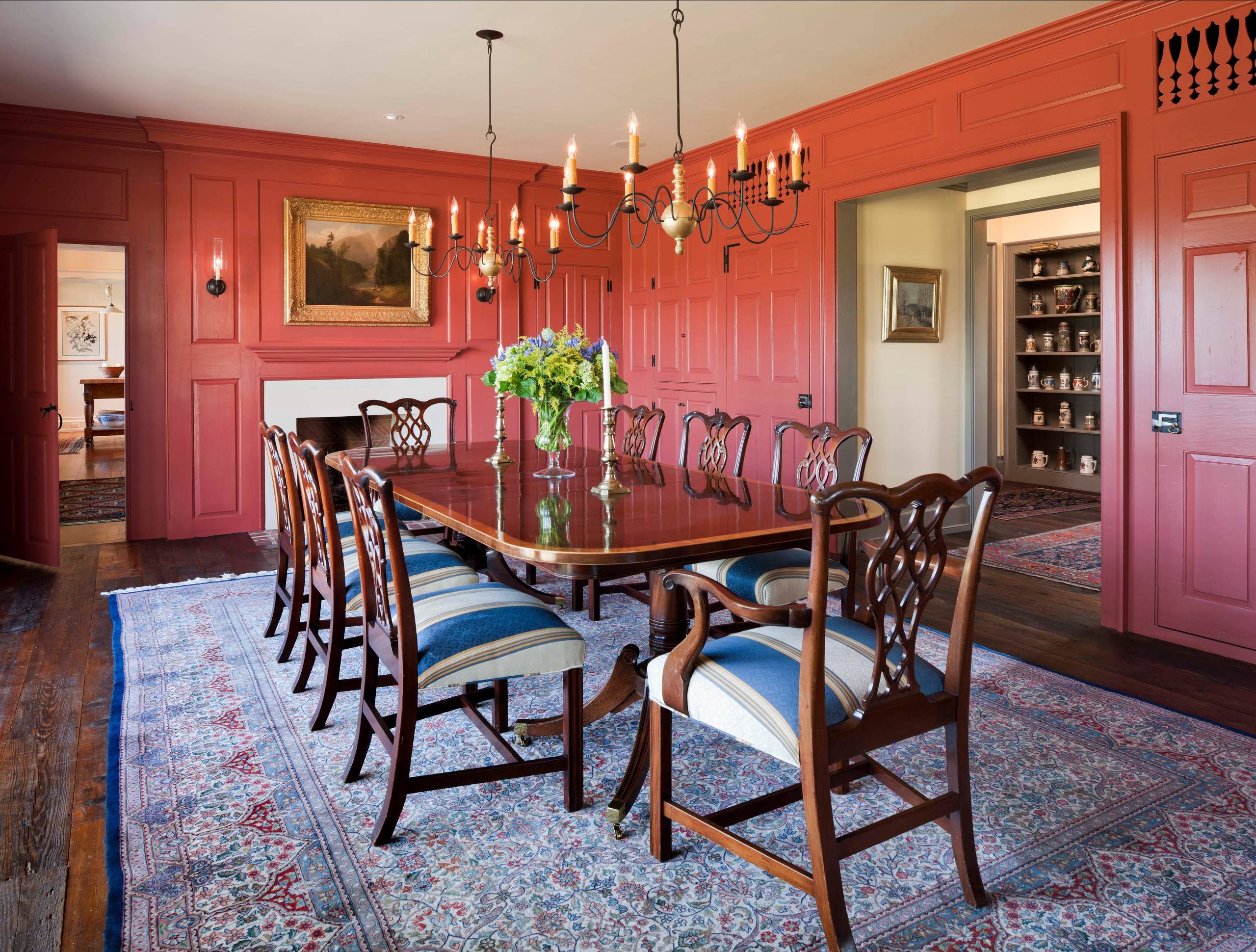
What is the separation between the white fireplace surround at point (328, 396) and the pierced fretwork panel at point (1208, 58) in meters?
4.61

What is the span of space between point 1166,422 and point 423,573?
10.1ft

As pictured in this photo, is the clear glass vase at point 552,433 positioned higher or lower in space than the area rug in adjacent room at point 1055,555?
higher

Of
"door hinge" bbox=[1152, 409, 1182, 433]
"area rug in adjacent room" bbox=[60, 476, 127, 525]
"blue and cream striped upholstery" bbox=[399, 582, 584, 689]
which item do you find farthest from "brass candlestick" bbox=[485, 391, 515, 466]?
"area rug in adjacent room" bbox=[60, 476, 127, 525]

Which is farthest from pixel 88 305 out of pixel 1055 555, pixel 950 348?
pixel 1055 555

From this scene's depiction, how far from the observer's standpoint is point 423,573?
2660mm

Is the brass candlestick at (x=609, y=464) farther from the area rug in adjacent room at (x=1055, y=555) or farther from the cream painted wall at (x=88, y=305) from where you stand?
the cream painted wall at (x=88, y=305)

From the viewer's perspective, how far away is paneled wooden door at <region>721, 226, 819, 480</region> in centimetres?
547

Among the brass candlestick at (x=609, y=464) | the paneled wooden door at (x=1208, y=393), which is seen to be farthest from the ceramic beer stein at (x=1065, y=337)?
the brass candlestick at (x=609, y=464)

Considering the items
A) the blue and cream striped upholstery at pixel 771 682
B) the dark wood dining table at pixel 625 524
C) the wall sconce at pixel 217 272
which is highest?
the wall sconce at pixel 217 272

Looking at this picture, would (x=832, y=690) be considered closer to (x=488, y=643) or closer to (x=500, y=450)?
(x=488, y=643)

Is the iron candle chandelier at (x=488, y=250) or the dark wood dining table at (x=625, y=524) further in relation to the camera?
the iron candle chandelier at (x=488, y=250)

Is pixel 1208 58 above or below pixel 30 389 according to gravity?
above

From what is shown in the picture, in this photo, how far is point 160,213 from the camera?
5.65 metres

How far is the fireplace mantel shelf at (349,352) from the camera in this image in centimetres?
597
